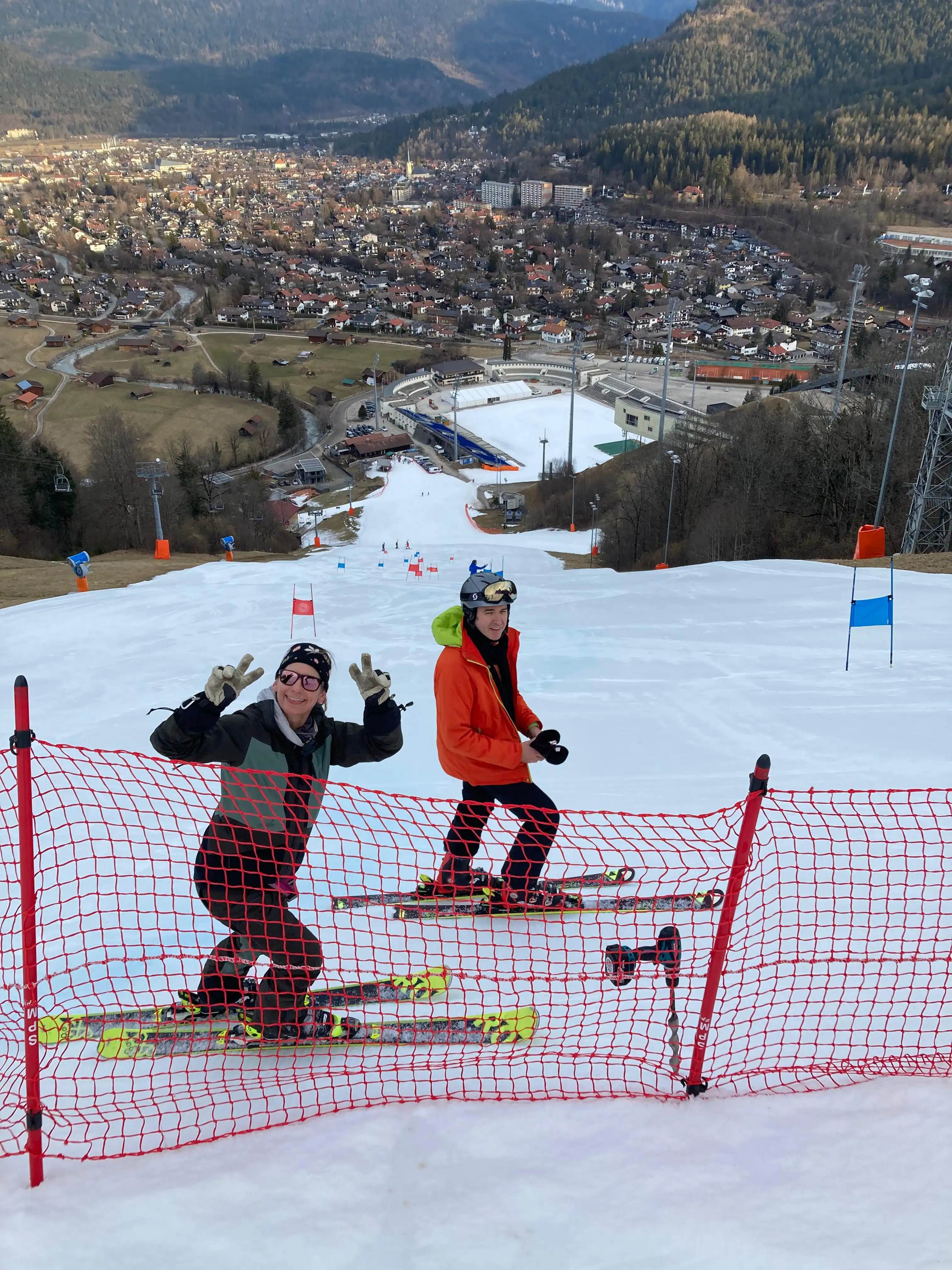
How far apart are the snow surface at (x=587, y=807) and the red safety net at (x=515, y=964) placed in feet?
0.56

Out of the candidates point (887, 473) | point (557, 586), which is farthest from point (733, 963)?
point (887, 473)

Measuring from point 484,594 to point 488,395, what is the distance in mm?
52781

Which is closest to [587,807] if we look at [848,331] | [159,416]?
[848,331]

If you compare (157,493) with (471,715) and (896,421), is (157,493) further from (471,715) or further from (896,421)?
(471,715)

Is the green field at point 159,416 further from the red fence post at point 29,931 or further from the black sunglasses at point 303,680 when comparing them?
the red fence post at point 29,931

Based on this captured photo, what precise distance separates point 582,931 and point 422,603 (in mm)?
7261

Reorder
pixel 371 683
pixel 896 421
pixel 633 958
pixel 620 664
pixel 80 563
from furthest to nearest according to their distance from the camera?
pixel 896 421 → pixel 80 563 → pixel 620 664 → pixel 633 958 → pixel 371 683

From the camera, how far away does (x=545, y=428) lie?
1834 inches

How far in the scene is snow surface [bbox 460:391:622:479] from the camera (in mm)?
42344

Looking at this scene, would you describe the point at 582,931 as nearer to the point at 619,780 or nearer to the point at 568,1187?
the point at 568,1187

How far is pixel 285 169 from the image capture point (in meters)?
177

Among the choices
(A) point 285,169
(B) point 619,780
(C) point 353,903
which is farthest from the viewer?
(A) point 285,169

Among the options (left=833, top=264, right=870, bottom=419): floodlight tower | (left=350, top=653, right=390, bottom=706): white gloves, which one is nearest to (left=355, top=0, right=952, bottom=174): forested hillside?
(left=833, top=264, right=870, bottom=419): floodlight tower

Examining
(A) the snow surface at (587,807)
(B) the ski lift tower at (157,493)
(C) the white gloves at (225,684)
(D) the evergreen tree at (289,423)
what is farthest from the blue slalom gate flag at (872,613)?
(D) the evergreen tree at (289,423)
